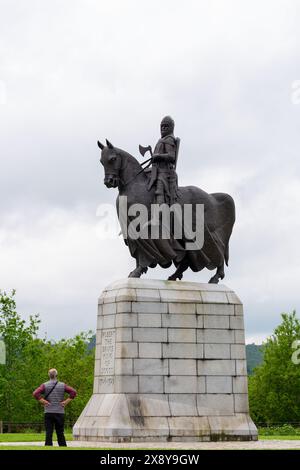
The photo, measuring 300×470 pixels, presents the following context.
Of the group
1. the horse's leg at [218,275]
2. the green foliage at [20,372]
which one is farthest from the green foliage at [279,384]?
the horse's leg at [218,275]

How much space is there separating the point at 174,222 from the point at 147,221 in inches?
37.5

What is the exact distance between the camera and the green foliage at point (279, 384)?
202 ft

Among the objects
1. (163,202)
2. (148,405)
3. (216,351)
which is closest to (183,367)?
(216,351)

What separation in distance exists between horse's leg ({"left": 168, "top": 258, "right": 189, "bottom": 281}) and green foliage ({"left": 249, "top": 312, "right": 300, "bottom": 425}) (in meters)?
35.1

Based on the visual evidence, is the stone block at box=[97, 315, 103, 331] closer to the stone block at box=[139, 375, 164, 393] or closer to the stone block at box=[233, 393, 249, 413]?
the stone block at box=[139, 375, 164, 393]

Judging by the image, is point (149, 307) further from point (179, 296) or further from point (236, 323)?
point (236, 323)

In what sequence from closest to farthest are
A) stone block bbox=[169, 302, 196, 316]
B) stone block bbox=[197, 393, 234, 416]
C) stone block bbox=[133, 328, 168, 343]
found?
stone block bbox=[133, 328, 168, 343], stone block bbox=[197, 393, 234, 416], stone block bbox=[169, 302, 196, 316]

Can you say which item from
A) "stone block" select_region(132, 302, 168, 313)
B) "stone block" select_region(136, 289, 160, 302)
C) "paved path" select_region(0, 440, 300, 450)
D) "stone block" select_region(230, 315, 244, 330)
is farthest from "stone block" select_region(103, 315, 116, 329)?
"stone block" select_region(230, 315, 244, 330)

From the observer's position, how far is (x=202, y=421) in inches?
982

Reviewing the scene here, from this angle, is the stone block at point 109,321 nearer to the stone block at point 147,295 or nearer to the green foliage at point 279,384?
the stone block at point 147,295

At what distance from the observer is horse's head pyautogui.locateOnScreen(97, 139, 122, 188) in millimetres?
26484

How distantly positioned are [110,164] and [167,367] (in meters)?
6.02
